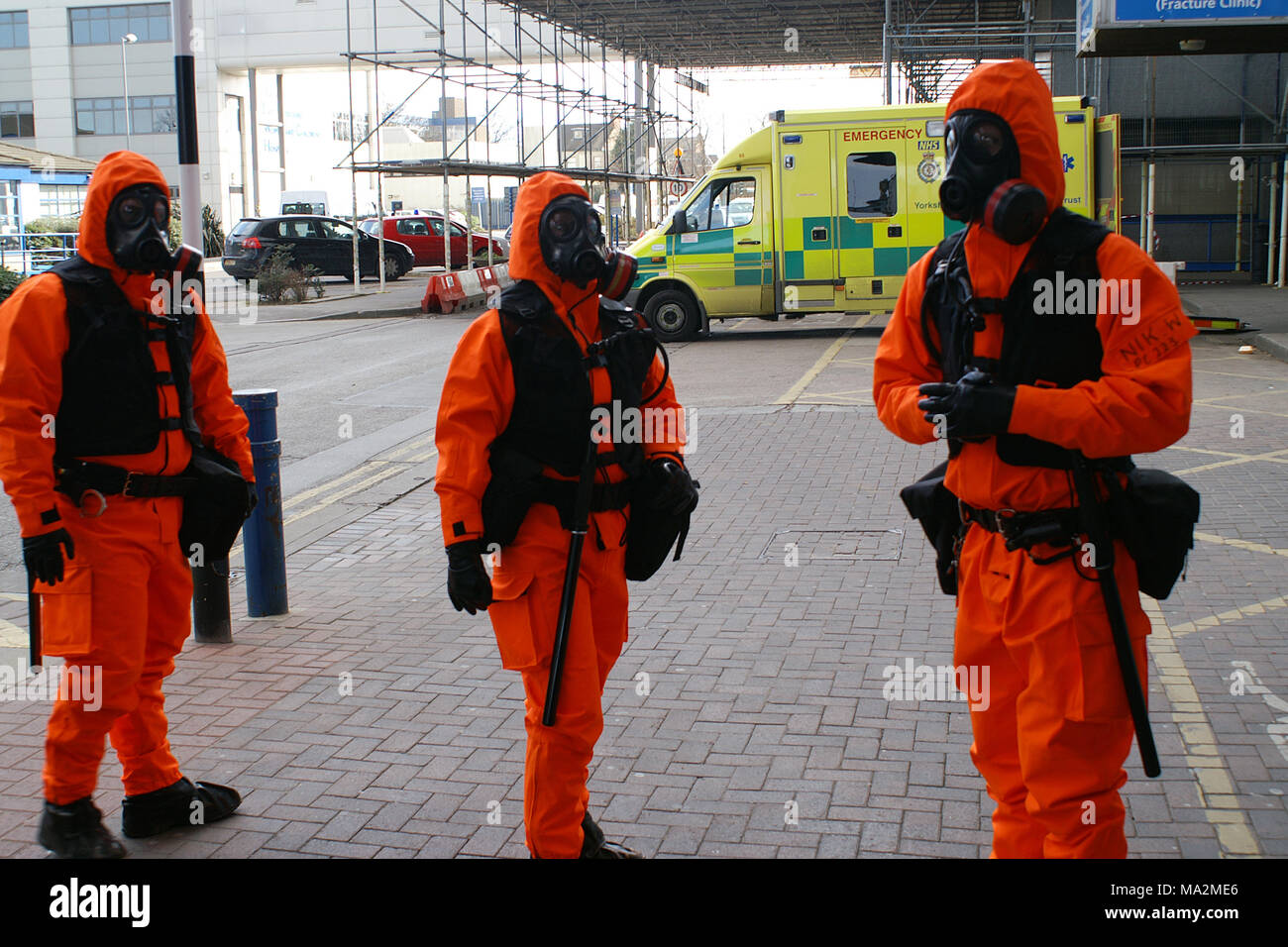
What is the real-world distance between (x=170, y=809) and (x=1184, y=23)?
14.7 meters

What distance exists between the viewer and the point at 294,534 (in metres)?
8.06

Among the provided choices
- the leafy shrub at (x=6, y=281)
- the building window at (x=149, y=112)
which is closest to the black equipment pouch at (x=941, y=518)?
the leafy shrub at (x=6, y=281)

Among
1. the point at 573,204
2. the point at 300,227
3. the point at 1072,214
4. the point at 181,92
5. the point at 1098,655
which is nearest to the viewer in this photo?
the point at 1098,655

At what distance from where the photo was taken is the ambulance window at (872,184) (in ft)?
56.0

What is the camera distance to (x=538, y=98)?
29422 mm

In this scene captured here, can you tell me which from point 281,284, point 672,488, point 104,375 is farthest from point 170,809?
point 281,284

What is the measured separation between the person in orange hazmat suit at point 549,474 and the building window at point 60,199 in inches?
1596

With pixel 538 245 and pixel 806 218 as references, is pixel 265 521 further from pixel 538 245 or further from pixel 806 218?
pixel 806 218

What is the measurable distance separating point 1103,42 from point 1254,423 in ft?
24.2

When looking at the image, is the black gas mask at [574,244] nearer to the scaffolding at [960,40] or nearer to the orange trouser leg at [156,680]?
the orange trouser leg at [156,680]

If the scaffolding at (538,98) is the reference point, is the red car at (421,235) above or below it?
below

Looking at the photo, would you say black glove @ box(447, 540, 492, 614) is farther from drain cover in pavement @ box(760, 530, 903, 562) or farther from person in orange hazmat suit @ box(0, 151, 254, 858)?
drain cover in pavement @ box(760, 530, 903, 562)

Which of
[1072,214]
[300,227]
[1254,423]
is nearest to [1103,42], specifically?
[1254,423]

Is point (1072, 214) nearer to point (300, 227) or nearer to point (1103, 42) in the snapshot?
point (1103, 42)
